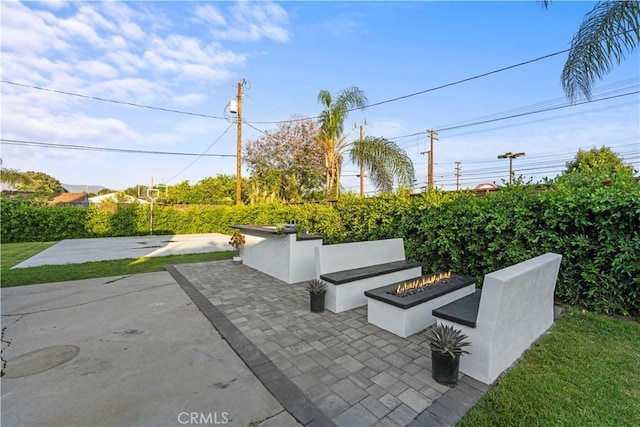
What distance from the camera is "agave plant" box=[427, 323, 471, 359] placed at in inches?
79.9

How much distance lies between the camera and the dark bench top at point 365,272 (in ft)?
11.9

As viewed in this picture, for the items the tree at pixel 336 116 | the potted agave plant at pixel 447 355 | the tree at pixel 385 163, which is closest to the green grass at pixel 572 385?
the potted agave plant at pixel 447 355

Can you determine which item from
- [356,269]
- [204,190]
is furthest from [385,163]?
[204,190]

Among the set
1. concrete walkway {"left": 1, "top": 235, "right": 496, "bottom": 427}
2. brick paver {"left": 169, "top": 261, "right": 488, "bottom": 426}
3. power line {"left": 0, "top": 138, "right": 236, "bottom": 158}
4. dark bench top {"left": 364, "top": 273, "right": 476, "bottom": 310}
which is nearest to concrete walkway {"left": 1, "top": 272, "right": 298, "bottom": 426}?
concrete walkway {"left": 1, "top": 235, "right": 496, "bottom": 427}

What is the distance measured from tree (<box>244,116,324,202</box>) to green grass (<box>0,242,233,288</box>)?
25.8ft

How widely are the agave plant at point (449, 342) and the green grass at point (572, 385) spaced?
1.09ft

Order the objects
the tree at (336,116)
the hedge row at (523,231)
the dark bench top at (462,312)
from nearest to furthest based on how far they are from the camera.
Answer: the dark bench top at (462,312) < the hedge row at (523,231) < the tree at (336,116)

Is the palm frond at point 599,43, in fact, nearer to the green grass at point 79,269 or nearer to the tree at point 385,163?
the tree at point 385,163

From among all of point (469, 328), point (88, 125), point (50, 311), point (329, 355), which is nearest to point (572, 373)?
point (469, 328)

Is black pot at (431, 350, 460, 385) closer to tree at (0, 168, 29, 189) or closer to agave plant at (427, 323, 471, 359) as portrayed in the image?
agave plant at (427, 323, 471, 359)

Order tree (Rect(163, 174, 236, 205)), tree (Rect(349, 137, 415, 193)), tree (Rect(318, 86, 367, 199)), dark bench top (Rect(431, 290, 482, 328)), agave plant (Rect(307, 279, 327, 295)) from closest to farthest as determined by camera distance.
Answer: dark bench top (Rect(431, 290, 482, 328)) → agave plant (Rect(307, 279, 327, 295)) → tree (Rect(349, 137, 415, 193)) → tree (Rect(318, 86, 367, 199)) → tree (Rect(163, 174, 236, 205))

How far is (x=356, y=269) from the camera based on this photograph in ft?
13.7

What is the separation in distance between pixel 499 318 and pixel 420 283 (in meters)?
1.41

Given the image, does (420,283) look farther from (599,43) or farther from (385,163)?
(385,163)
